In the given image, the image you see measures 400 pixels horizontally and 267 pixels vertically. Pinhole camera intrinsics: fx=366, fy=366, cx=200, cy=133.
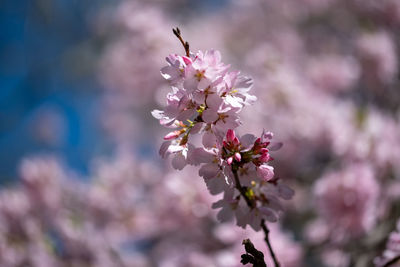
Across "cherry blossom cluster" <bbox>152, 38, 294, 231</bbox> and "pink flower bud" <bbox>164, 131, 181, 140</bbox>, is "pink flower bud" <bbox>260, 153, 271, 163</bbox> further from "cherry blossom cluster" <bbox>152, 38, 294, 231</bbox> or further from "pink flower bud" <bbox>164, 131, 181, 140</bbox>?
"pink flower bud" <bbox>164, 131, 181, 140</bbox>

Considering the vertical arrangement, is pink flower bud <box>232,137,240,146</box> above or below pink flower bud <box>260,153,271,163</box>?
above

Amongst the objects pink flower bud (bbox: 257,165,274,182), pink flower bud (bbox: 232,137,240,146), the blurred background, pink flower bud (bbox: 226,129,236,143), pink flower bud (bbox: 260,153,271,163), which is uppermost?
the blurred background

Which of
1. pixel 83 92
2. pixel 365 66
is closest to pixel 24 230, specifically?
pixel 365 66

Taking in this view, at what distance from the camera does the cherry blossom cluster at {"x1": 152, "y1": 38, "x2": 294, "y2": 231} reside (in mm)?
765

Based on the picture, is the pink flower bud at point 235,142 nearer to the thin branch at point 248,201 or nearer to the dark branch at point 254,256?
the thin branch at point 248,201

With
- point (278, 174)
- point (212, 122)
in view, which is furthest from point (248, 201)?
point (278, 174)

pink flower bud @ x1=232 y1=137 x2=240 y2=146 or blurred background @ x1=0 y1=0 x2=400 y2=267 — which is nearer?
pink flower bud @ x1=232 y1=137 x2=240 y2=146

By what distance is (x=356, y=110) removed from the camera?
2.39m

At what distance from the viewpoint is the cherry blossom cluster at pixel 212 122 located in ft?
2.51

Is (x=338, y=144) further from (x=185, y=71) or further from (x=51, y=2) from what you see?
(x=51, y=2)

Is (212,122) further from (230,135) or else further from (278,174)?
(278,174)

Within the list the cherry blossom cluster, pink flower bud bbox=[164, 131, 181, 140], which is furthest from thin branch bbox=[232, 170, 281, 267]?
pink flower bud bbox=[164, 131, 181, 140]


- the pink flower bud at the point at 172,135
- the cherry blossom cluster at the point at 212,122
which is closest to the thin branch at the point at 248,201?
the cherry blossom cluster at the point at 212,122

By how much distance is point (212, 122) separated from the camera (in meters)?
0.78
